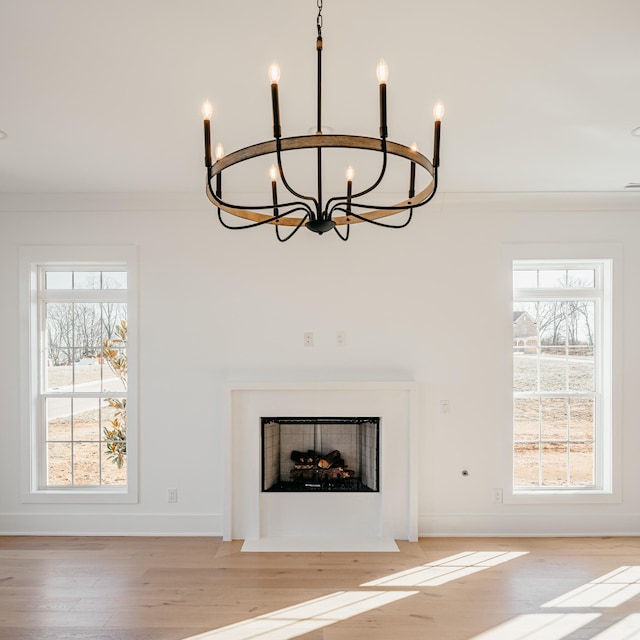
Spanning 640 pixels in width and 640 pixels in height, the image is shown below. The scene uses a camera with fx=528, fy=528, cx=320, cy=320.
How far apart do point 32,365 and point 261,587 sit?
2389 mm

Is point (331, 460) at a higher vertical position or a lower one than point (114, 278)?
Answer: lower

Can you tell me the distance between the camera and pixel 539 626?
2729 millimetres

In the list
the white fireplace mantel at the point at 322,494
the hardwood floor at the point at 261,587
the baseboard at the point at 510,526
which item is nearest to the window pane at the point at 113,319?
the white fireplace mantel at the point at 322,494

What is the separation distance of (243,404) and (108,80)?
2.39 metres

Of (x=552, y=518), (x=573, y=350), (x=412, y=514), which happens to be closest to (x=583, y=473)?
(x=552, y=518)

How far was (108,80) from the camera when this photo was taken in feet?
7.12

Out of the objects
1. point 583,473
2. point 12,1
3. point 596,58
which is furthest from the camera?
point 583,473

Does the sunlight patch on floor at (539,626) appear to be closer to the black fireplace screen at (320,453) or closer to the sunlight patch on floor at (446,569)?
the sunlight patch on floor at (446,569)

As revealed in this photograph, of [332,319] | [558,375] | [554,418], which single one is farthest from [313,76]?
[554,418]

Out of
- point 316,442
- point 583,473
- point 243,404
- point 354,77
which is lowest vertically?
point 583,473

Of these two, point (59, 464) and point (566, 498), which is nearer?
point (566, 498)

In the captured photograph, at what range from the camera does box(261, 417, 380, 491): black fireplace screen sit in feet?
13.0

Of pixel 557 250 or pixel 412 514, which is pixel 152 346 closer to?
pixel 412 514

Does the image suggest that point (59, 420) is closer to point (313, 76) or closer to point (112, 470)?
point (112, 470)
